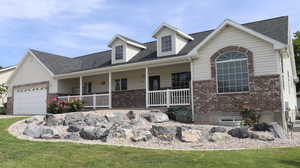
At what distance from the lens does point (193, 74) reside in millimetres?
12266

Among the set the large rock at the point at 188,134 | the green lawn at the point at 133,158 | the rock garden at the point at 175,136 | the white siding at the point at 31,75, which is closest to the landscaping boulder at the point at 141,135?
the rock garden at the point at 175,136

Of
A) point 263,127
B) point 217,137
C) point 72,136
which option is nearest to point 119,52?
point 72,136

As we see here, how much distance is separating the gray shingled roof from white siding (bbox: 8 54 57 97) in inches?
27.1

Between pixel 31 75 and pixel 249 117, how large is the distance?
17.4m

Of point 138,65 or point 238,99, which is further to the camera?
point 138,65

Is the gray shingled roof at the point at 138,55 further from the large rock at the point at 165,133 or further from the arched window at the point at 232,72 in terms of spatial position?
the large rock at the point at 165,133

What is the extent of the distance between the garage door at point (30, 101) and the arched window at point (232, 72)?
44.2 ft

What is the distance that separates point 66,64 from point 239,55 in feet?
48.7

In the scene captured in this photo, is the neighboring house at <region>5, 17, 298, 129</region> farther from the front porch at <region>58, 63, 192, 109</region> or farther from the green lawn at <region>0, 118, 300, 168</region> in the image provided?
the green lawn at <region>0, 118, 300, 168</region>

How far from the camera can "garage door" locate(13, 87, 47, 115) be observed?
18.6 m

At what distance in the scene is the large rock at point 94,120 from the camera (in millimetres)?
10557

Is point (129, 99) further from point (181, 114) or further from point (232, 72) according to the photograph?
point (232, 72)

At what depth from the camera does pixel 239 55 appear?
11.1 meters

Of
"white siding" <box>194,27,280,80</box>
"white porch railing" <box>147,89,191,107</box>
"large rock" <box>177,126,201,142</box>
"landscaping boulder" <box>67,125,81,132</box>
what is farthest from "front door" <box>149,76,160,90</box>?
"large rock" <box>177,126,201,142</box>
